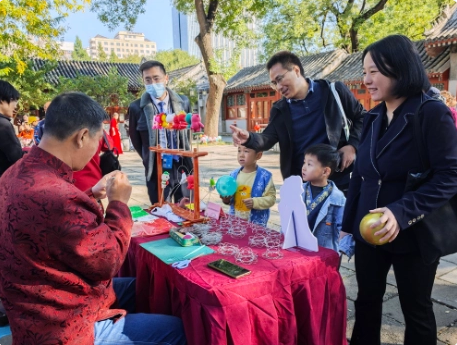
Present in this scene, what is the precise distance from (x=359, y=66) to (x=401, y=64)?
15.4 metres

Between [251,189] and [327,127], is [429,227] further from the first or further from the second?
[251,189]

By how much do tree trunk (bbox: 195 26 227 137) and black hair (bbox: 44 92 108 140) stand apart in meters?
13.0

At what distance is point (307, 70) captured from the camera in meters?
18.5

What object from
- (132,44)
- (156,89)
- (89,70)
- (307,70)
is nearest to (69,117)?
(156,89)

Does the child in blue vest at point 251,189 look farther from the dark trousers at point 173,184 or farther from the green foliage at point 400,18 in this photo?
the green foliage at point 400,18

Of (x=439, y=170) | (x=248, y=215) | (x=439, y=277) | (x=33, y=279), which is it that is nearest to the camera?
(x=33, y=279)

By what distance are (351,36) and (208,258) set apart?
61.4ft

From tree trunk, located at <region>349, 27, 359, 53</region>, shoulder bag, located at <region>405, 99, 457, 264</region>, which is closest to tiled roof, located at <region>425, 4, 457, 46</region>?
tree trunk, located at <region>349, 27, 359, 53</region>

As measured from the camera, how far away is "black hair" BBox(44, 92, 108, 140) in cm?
122

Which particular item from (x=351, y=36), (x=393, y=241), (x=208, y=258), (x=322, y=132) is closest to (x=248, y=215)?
(x=322, y=132)

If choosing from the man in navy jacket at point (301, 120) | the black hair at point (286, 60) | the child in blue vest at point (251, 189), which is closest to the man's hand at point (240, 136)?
the man in navy jacket at point (301, 120)

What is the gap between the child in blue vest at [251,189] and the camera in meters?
2.64

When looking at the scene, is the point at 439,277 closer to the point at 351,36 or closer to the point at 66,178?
the point at 66,178

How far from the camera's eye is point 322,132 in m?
2.38
